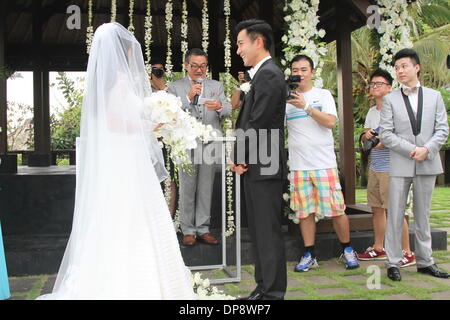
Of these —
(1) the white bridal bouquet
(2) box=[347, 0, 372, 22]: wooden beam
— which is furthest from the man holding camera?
(1) the white bridal bouquet

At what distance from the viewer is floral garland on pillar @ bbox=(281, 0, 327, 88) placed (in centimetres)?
543

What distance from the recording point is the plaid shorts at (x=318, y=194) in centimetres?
480

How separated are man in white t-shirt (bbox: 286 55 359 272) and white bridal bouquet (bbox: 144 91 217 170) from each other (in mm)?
1261

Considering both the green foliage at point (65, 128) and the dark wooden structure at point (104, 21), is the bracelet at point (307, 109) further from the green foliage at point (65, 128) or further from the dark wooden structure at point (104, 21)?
the green foliage at point (65, 128)

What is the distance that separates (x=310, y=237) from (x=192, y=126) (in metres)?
1.90

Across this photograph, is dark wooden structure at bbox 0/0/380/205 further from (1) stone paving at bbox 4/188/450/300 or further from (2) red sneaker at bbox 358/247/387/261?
(1) stone paving at bbox 4/188/450/300

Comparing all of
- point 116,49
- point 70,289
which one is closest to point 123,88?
point 116,49

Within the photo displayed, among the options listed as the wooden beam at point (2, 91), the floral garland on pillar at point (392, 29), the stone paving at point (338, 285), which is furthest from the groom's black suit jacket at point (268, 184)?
the wooden beam at point (2, 91)

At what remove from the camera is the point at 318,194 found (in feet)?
15.9

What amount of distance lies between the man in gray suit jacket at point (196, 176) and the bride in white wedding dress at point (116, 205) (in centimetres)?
165

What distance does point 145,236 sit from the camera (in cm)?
333

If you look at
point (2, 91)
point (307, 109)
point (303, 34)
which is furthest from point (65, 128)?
point (307, 109)
